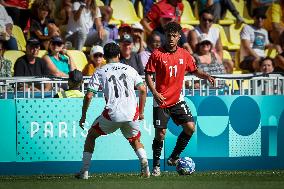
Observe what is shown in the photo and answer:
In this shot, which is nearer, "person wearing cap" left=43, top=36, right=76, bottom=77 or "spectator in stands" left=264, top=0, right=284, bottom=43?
"person wearing cap" left=43, top=36, right=76, bottom=77

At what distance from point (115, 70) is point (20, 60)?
481 centimetres

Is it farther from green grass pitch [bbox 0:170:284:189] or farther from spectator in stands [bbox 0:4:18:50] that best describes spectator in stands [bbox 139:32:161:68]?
green grass pitch [bbox 0:170:284:189]

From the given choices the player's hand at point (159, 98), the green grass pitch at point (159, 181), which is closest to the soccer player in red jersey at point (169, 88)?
the player's hand at point (159, 98)

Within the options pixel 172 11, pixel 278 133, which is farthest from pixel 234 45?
pixel 278 133

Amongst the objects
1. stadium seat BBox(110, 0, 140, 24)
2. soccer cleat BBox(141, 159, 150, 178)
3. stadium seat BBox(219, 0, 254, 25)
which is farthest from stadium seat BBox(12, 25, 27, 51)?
soccer cleat BBox(141, 159, 150, 178)

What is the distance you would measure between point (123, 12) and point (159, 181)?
355 inches

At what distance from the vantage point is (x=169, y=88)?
598 inches

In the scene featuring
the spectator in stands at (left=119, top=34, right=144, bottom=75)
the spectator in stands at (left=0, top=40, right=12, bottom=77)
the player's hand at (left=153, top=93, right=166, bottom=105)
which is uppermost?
the spectator in stands at (left=119, top=34, right=144, bottom=75)

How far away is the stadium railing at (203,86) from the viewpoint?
16.3 meters

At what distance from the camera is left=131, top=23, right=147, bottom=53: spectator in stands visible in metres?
19.8

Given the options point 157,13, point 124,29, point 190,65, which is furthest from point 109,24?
point 190,65

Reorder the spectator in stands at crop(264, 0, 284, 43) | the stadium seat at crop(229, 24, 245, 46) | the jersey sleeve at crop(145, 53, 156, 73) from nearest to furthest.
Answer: the jersey sleeve at crop(145, 53, 156, 73)
the stadium seat at crop(229, 24, 245, 46)
the spectator in stands at crop(264, 0, 284, 43)

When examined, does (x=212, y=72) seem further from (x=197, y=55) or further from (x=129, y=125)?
(x=129, y=125)

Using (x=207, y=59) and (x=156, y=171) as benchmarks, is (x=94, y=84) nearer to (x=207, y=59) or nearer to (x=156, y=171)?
(x=156, y=171)
